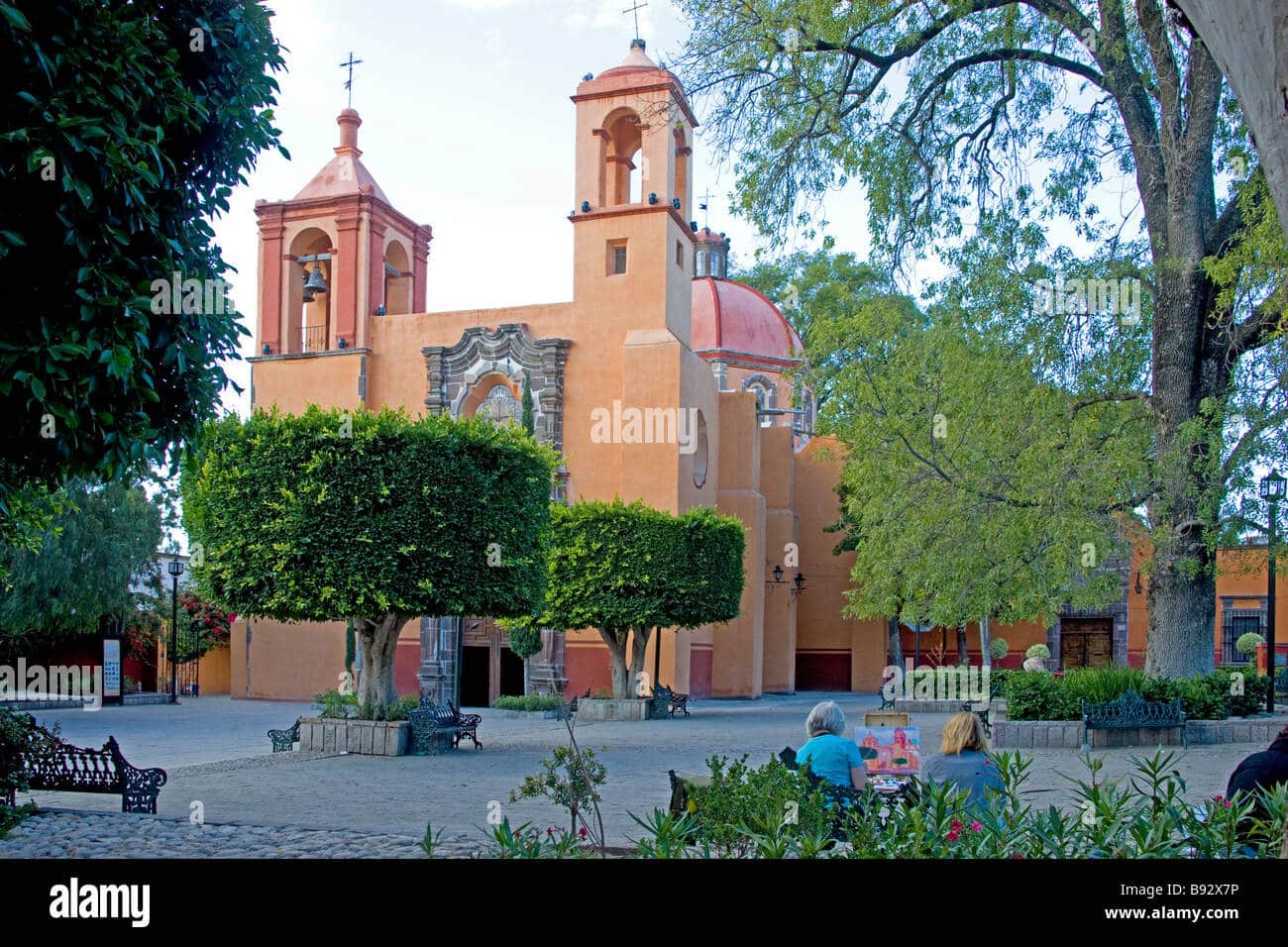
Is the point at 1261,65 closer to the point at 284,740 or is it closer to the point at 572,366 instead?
the point at 284,740

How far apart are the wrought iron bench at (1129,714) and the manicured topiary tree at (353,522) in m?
8.20

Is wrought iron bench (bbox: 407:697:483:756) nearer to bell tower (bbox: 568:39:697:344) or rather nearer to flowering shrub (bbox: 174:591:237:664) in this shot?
bell tower (bbox: 568:39:697:344)

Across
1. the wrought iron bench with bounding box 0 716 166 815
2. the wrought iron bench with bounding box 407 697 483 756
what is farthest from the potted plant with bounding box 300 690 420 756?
the wrought iron bench with bounding box 0 716 166 815

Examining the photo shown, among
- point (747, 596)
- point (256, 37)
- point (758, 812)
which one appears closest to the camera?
point (758, 812)

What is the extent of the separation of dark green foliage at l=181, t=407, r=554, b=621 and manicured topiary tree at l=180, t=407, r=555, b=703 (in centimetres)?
1

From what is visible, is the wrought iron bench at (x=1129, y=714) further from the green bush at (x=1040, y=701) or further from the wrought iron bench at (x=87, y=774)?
the wrought iron bench at (x=87, y=774)

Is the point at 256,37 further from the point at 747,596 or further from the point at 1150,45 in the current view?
the point at 747,596

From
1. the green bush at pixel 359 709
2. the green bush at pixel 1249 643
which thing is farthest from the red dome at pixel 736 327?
the green bush at pixel 359 709

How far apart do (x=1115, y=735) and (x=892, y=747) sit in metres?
7.57

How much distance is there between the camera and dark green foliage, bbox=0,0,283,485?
586 cm

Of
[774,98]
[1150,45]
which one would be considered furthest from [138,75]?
[1150,45]

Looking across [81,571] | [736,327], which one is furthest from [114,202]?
[736,327]
